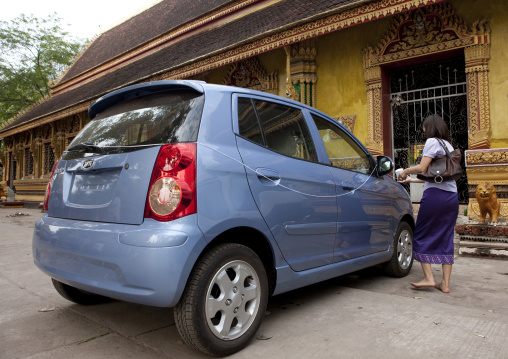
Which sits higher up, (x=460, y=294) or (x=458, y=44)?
(x=458, y=44)

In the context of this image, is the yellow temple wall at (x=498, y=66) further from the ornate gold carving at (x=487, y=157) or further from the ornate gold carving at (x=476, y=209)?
the ornate gold carving at (x=476, y=209)

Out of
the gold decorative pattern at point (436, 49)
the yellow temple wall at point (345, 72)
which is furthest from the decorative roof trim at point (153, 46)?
the gold decorative pattern at point (436, 49)

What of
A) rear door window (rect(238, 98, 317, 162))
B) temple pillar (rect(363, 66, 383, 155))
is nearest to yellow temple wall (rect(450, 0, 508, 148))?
temple pillar (rect(363, 66, 383, 155))

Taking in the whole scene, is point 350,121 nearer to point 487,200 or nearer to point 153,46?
point 487,200

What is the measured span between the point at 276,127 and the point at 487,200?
3725mm

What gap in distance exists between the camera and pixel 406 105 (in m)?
7.81

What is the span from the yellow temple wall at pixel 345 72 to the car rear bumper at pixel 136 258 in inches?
262

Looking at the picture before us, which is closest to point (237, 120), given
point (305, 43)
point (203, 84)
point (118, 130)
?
point (203, 84)

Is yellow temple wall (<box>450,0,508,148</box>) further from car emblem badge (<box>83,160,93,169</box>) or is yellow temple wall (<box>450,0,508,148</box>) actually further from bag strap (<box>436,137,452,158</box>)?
car emblem badge (<box>83,160,93,169</box>)

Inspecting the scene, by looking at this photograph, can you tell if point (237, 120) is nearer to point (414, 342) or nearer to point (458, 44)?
point (414, 342)

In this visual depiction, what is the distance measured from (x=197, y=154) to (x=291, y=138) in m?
0.97

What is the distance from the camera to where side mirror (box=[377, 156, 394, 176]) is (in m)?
3.60

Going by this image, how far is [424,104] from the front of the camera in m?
7.55

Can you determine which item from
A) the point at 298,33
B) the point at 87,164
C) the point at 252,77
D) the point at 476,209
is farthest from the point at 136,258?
the point at 252,77
